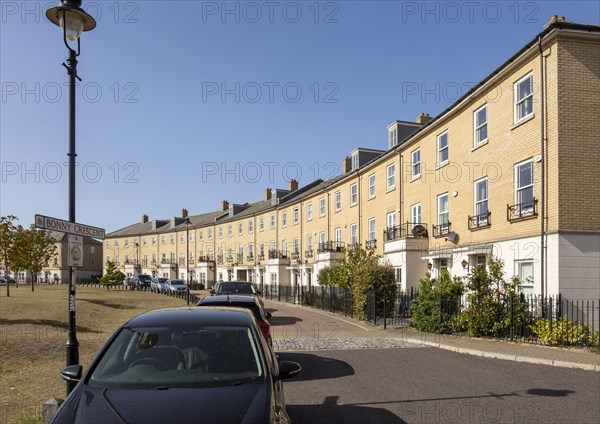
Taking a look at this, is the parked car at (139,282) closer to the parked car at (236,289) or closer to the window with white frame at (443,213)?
the parked car at (236,289)

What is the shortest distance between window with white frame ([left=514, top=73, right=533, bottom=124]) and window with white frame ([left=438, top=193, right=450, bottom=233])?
558 cm

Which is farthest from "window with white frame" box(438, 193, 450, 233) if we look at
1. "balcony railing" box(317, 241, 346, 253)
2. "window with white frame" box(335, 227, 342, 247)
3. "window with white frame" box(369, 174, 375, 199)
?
"window with white frame" box(335, 227, 342, 247)

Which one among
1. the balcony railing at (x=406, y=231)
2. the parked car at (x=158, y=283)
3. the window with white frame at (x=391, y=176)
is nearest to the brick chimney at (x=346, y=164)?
the window with white frame at (x=391, y=176)

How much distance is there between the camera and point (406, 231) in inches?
933

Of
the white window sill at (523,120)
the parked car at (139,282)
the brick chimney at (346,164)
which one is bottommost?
the parked car at (139,282)

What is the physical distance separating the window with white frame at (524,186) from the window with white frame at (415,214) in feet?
24.9

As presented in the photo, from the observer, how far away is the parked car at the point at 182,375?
11.1 feet

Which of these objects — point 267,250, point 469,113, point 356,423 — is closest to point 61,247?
point 267,250

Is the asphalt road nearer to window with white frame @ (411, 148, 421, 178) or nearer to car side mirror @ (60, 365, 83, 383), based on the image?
car side mirror @ (60, 365, 83, 383)

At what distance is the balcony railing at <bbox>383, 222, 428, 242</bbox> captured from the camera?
2236cm

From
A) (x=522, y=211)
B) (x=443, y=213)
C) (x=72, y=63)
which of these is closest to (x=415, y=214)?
(x=443, y=213)

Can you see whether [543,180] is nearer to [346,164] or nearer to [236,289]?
[236,289]

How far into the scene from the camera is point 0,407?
22.3ft

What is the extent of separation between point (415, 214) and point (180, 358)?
68.0ft
